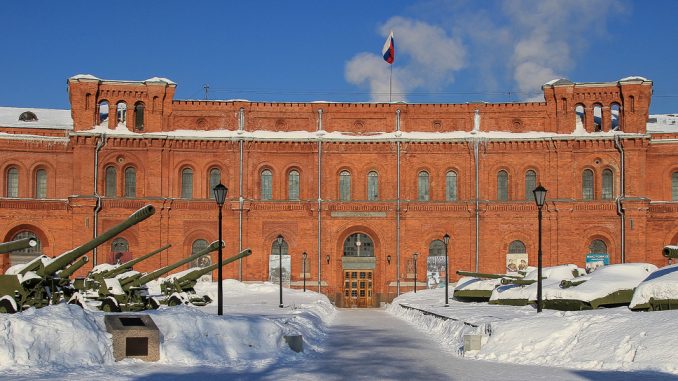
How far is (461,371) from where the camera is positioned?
1570 cm

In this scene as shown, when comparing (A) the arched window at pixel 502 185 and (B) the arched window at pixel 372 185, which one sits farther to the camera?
(B) the arched window at pixel 372 185

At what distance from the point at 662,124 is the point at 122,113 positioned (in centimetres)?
3515

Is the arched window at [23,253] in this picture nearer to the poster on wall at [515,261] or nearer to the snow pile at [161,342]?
the poster on wall at [515,261]

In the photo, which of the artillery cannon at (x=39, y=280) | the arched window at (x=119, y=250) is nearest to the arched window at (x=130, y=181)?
the arched window at (x=119, y=250)

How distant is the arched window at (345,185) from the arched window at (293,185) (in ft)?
8.92

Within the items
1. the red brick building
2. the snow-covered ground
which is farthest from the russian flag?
the snow-covered ground

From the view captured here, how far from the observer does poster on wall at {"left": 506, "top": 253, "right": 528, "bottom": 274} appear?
160 feet

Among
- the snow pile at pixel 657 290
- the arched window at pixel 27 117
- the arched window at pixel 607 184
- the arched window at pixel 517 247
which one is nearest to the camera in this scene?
the snow pile at pixel 657 290

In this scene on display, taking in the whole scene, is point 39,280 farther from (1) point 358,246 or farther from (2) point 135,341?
(1) point 358,246

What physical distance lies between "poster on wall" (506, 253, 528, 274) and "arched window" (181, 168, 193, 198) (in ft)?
65.2

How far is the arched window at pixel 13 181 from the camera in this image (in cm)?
4844

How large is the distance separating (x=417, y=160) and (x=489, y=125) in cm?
500

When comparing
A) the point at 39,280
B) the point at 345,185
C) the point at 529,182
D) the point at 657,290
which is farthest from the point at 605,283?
the point at 345,185

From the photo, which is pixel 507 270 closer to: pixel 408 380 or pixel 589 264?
pixel 589 264
